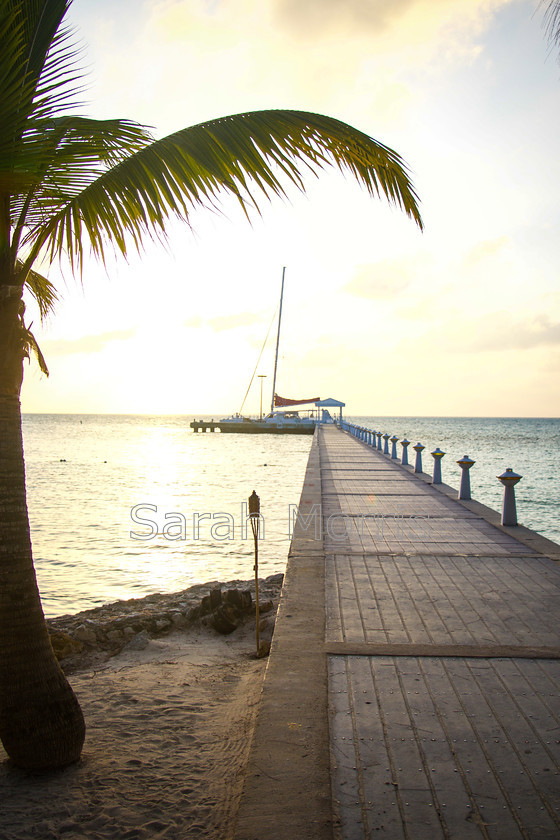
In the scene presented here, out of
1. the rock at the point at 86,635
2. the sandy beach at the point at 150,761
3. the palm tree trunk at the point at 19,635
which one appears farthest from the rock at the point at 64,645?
the palm tree trunk at the point at 19,635

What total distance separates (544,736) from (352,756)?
1120 millimetres

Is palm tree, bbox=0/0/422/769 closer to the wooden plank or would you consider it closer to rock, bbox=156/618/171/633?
the wooden plank

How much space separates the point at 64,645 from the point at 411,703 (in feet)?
17.1

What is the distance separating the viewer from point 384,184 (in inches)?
157

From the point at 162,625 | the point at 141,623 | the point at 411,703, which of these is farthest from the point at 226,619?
the point at 411,703

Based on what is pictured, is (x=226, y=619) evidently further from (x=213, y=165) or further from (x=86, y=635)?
(x=213, y=165)

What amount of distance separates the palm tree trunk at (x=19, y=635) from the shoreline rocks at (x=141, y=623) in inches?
119

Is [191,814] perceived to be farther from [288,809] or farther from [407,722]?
[407,722]

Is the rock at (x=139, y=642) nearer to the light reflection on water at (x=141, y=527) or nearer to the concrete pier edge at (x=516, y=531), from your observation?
the light reflection on water at (x=141, y=527)

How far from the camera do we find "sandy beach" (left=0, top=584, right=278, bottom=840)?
11.1ft

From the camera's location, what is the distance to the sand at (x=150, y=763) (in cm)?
337

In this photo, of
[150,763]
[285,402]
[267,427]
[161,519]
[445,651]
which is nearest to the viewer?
[150,763]

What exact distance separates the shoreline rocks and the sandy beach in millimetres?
912

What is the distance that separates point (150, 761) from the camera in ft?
13.5
